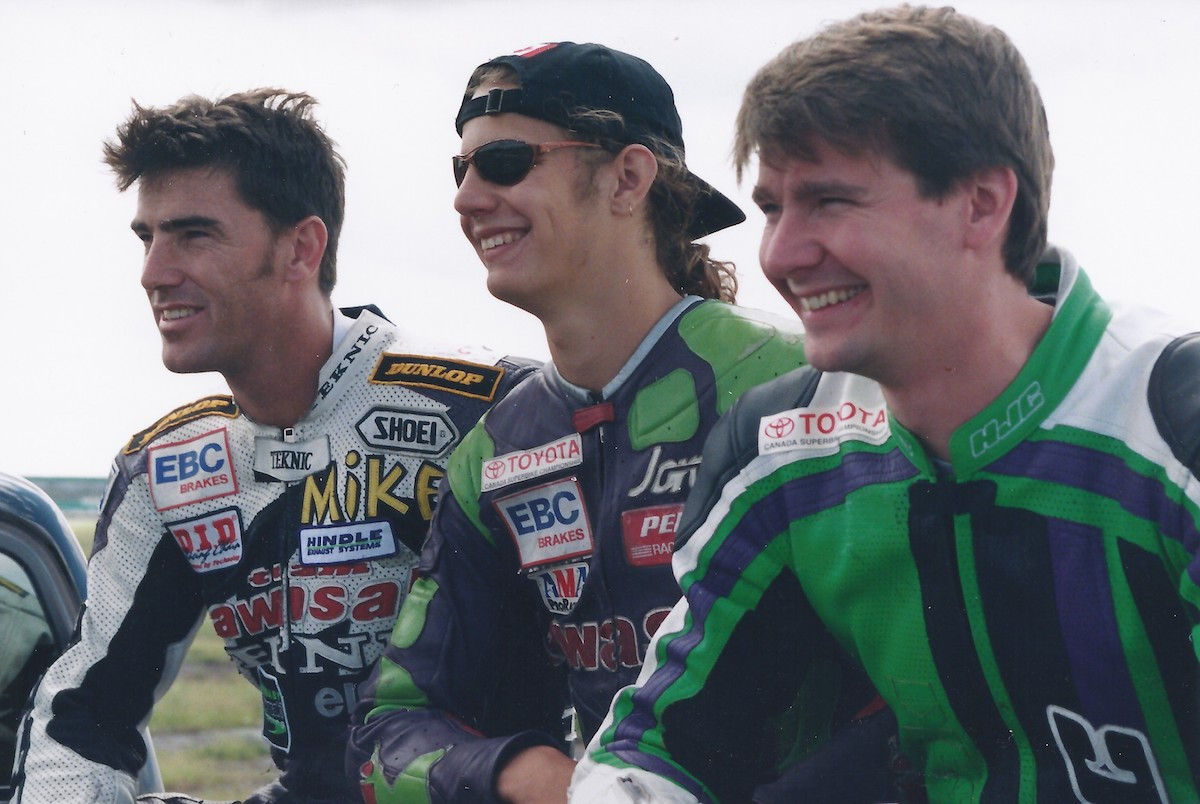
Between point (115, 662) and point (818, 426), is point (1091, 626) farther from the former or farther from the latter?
point (115, 662)

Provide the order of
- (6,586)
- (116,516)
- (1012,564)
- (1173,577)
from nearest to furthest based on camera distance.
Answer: (1173,577)
(1012,564)
(6,586)
(116,516)

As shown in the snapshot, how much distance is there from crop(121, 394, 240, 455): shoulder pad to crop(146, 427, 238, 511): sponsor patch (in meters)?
0.06

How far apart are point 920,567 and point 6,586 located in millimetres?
2459

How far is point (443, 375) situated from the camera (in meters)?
3.84

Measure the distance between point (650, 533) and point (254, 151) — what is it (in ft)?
6.27

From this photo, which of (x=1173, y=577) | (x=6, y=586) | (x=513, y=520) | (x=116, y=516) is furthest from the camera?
(x=116, y=516)

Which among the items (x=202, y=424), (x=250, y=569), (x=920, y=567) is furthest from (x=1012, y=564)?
(x=202, y=424)

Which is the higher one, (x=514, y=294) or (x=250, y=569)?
(x=514, y=294)

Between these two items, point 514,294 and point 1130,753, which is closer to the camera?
point 1130,753

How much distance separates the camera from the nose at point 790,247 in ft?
7.58

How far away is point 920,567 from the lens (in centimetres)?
231

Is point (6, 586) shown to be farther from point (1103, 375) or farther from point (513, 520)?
point (1103, 375)

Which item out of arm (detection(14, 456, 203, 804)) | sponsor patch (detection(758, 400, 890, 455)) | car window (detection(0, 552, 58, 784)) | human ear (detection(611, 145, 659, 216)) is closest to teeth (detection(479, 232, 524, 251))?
human ear (detection(611, 145, 659, 216))

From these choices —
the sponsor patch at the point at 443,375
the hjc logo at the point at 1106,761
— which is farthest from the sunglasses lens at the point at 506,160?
the hjc logo at the point at 1106,761
